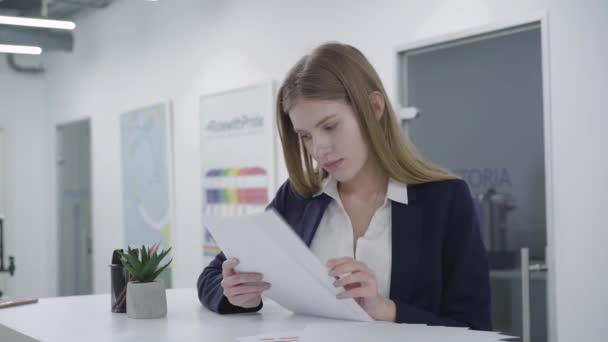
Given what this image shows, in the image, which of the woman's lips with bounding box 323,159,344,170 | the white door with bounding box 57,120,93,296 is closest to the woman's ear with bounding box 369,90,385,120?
the woman's lips with bounding box 323,159,344,170

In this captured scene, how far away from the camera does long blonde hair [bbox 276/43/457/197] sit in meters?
1.50

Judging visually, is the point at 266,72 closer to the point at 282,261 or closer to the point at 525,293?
the point at 525,293

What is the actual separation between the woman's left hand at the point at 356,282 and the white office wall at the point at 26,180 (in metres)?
7.11

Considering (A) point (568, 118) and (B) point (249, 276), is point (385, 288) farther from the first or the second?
(A) point (568, 118)

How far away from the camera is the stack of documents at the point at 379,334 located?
1147 millimetres

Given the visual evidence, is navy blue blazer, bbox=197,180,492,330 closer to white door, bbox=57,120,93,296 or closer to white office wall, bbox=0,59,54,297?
white door, bbox=57,120,93,296

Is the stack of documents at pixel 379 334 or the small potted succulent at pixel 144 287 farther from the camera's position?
the small potted succulent at pixel 144 287

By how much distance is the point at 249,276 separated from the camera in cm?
147

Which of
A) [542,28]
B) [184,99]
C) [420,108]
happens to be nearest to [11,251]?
[184,99]

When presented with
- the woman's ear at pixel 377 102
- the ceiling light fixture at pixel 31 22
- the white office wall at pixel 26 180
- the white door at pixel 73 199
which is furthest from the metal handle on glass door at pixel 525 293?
the white office wall at pixel 26 180

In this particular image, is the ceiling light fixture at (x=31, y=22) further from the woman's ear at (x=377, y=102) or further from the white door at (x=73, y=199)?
the woman's ear at (x=377, y=102)

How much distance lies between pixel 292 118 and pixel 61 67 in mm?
6627

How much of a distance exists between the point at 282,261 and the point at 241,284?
218 millimetres

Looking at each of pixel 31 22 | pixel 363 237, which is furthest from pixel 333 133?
pixel 31 22
